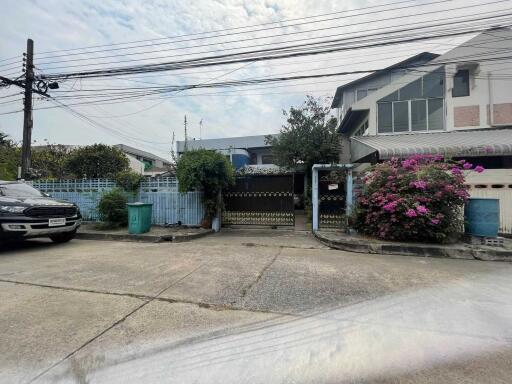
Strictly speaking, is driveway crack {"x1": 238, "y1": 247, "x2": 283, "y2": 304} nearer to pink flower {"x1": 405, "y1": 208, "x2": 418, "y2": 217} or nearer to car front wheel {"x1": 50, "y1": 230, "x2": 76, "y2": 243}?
pink flower {"x1": 405, "y1": 208, "x2": 418, "y2": 217}

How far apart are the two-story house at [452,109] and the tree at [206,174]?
6.02m

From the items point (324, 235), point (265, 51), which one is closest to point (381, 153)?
point (324, 235)

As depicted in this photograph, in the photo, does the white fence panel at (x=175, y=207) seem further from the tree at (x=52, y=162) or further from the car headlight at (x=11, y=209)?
the tree at (x=52, y=162)

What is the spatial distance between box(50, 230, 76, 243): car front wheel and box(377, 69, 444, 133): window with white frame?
43.3ft

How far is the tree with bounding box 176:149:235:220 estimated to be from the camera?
8.19m

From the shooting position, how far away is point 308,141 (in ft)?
45.9

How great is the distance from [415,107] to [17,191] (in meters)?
15.2

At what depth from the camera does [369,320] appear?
3.01 m

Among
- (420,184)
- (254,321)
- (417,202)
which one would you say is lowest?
(254,321)

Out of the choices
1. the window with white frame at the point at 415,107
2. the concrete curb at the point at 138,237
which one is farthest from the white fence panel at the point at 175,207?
the window with white frame at the point at 415,107

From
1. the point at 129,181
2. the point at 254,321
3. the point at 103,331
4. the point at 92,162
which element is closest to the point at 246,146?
the point at 92,162

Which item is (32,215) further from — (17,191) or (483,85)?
(483,85)

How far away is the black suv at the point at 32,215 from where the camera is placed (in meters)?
5.98

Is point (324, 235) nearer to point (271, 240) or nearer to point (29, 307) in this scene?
point (271, 240)
